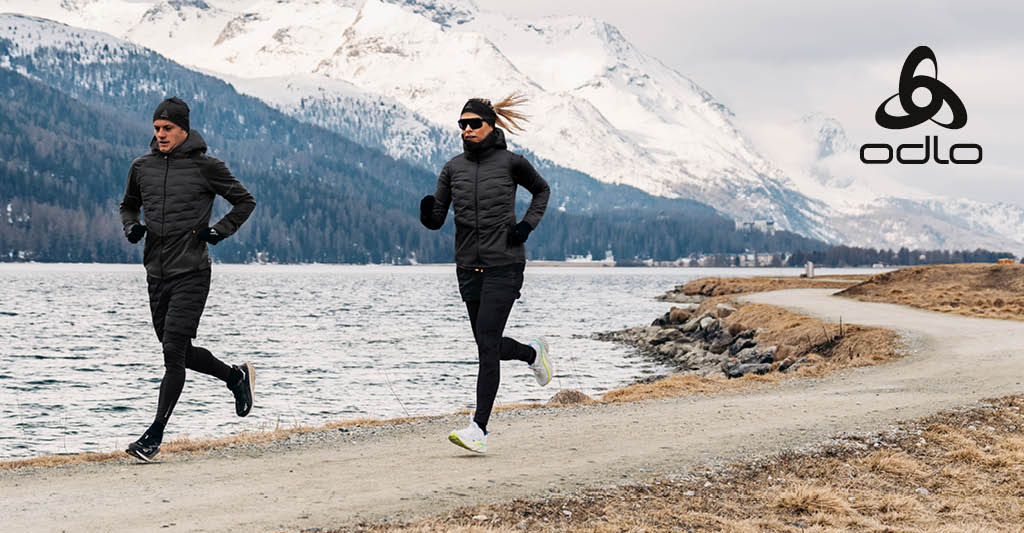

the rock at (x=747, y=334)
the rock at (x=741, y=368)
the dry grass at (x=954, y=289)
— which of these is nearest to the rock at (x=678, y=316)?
the dry grass at (x=954, y=289)

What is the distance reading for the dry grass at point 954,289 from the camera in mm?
39562

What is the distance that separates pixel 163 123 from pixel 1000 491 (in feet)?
28.5

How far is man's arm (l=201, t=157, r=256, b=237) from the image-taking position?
1032 centimetres

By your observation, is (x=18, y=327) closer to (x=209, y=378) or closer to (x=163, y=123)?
(x=209, y=378)

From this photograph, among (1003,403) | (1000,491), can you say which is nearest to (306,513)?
(1000,491)

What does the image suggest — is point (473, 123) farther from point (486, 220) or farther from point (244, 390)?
point (244, 390)

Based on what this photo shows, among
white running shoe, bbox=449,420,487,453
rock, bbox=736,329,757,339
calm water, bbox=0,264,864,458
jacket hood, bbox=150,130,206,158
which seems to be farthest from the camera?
rock, bbox=736,329,757,339

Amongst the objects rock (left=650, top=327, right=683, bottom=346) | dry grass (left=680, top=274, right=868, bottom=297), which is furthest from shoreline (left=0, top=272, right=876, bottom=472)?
dry grass (left=680, top=274, right=868, bottom=297)

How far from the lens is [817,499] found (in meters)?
9.18

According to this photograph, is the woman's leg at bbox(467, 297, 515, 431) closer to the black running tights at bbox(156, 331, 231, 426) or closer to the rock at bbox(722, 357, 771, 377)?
the black running tights at bbox(156, 331, 231, 426)

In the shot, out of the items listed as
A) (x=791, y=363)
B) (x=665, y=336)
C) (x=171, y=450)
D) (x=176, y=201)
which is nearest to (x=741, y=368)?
(x=791, y=363)

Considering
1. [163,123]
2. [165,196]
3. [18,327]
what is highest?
[163,123]

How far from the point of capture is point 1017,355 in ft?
72.1

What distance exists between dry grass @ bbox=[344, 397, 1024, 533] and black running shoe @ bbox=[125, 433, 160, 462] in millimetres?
3578
